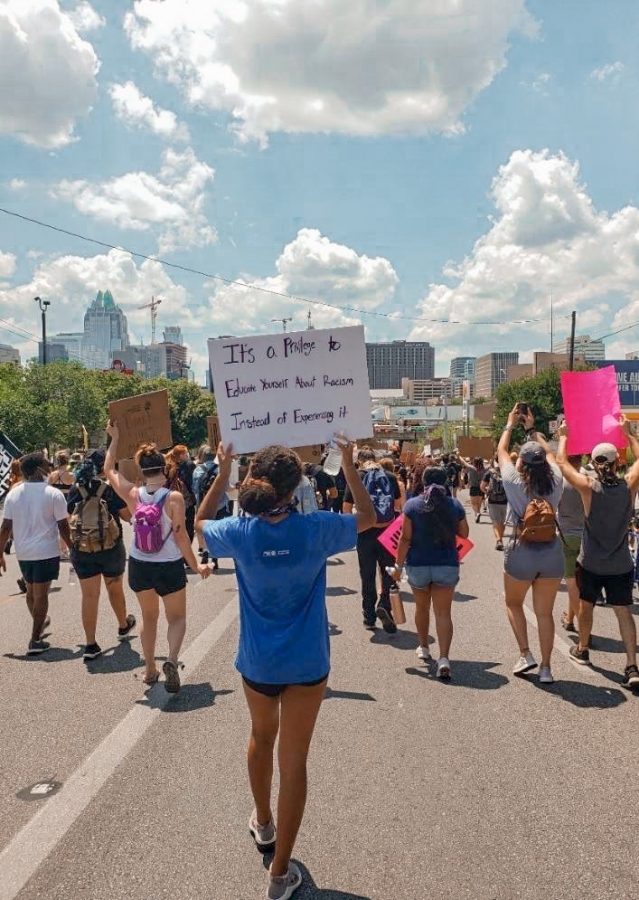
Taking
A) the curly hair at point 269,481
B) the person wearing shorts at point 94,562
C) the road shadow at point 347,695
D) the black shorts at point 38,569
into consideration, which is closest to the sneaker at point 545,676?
the road shadow at point 347,695

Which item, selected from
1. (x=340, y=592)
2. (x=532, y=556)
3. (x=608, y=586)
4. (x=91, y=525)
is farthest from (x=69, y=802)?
(x=340, y=592)

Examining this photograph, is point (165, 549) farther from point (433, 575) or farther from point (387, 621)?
point (387, 621)

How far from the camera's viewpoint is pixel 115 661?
20.6 ft

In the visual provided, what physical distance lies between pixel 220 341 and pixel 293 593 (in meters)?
1.49

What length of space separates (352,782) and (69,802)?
4.88 feet

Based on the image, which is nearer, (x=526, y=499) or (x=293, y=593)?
(x=293, y=593)

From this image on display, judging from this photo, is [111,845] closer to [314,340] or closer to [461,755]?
[461,755]

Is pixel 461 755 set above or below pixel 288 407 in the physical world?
below

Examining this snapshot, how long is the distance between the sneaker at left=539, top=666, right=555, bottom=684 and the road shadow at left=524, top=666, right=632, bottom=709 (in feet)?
0.09

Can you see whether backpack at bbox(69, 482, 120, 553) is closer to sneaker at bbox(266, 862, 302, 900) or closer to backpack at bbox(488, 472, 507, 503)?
sneaker at bbox(266, 862, 302, 900)

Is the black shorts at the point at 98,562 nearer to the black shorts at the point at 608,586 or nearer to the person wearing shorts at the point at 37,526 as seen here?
the person wearing shorts at the point at 37,526

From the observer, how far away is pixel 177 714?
4953 millimetres

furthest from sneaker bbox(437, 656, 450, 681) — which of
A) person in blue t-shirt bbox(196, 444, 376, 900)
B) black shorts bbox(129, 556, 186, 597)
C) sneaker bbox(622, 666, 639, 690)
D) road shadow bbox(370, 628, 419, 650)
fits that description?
person in blue t-shirt bbox(196, 444, 376, 900)

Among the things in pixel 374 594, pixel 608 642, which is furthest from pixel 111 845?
pixel 608 642
